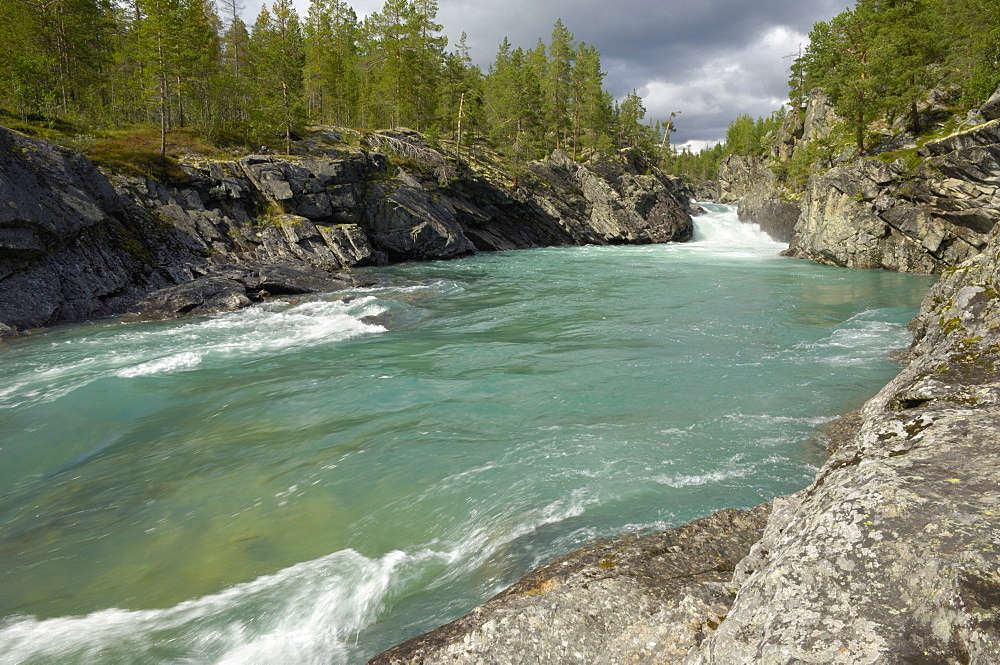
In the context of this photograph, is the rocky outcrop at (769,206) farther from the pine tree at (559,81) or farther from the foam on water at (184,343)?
the foam on water at (184,343)

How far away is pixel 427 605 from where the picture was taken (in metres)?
4.99

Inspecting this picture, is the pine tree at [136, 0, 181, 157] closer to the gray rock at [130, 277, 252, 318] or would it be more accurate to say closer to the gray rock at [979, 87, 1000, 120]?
the gray rock at [130, 277, 252, 318]

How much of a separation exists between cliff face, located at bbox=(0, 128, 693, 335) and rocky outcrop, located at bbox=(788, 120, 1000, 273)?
25550 millimetres

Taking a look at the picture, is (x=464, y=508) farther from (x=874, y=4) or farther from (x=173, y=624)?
(x=874, y=4)

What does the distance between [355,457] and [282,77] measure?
47.8 m

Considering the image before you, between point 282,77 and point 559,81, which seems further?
point 559,81

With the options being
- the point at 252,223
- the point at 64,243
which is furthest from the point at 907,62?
the point at 64,243

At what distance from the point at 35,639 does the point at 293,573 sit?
2.39 metres

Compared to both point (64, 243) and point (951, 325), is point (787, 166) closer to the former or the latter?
→ point (951, 325)

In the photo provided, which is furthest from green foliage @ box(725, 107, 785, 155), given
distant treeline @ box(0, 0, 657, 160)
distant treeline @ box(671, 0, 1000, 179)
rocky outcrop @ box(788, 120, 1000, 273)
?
rocky outcrop @ box(788, 120, 1000, 273)

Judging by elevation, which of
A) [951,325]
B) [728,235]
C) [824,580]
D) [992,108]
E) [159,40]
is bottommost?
[824,580]

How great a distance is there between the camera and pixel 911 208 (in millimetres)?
28859

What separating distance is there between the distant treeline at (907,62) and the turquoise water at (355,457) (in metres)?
23.8

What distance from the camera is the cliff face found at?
19.2 metres
